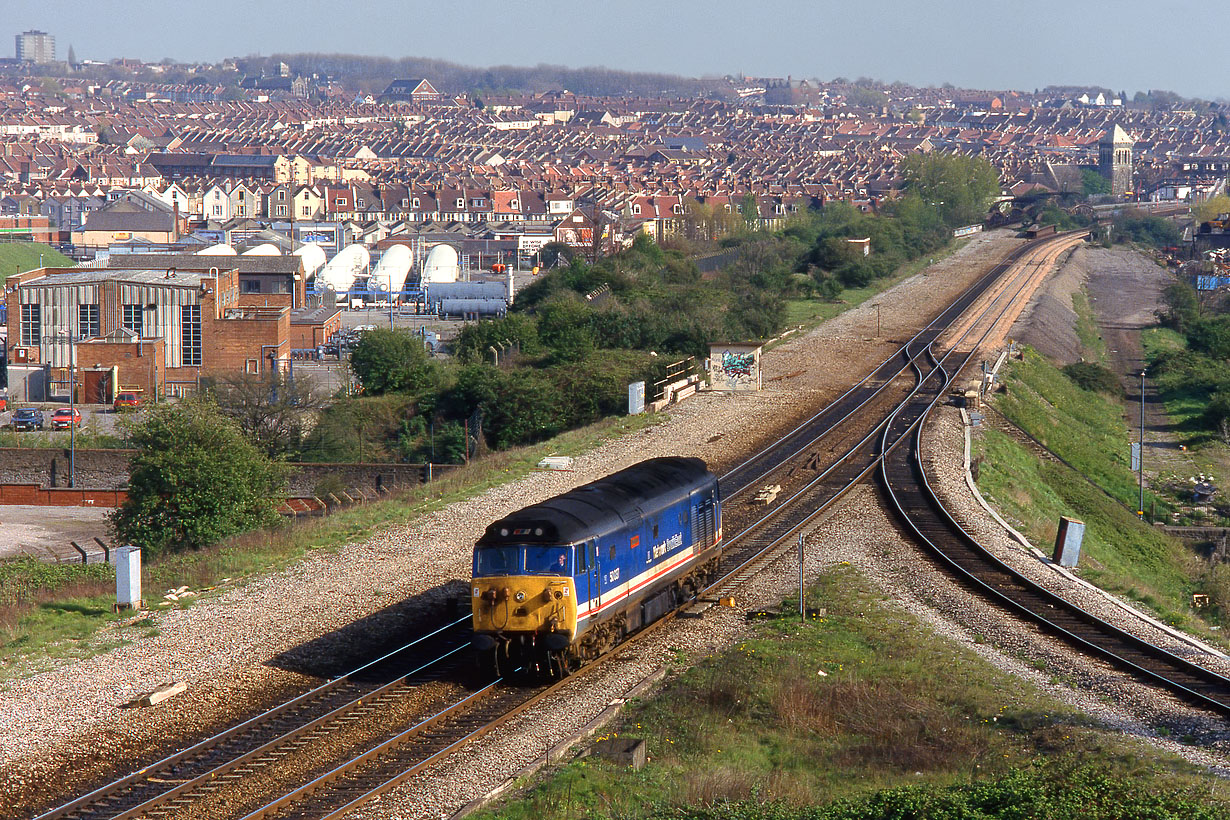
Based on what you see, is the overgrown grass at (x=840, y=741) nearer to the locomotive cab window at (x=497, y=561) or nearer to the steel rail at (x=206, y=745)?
the locomotive cab window at (x=497, y=561)

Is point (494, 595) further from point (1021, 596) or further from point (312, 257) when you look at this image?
point (312, 257)

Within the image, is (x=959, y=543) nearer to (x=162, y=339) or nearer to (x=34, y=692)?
(x=34, y=692)

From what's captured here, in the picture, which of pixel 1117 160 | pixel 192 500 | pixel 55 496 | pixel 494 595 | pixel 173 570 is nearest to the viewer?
pixel 494 595

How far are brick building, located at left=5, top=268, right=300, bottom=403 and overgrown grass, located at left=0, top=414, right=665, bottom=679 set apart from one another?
2744cm

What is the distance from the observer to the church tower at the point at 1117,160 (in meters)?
177

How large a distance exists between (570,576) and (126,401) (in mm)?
40371

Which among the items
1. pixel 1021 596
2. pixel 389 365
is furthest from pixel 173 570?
pixel 389 365

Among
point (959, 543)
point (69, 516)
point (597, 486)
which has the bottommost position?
point (69, 516)

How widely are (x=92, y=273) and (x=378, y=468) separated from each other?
2853 cm

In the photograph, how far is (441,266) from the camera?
9056 cm

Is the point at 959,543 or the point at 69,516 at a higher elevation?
the point at 959,543

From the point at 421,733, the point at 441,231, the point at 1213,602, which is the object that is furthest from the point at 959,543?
the point at 441,231

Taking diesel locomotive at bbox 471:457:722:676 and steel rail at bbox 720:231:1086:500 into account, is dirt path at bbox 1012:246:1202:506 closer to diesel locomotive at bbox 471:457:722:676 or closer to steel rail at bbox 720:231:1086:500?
steel rail at bbox 720:231:1086:500

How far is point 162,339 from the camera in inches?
2158
